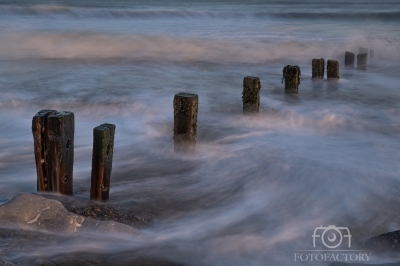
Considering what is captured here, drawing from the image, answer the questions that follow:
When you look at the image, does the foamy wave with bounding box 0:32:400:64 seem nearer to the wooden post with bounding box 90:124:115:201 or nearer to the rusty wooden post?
the wooden post with bounding box 90:124:115:201

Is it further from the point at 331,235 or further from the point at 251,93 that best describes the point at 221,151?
the point at 331,235

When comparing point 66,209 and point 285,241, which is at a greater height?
point 66,209

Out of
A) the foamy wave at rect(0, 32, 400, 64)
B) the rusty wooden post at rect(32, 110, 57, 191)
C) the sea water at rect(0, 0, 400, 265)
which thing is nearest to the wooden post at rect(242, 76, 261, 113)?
the sea water at rect(0, 0, 400, 265)

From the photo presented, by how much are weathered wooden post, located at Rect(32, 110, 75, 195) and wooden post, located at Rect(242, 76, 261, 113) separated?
171 inches

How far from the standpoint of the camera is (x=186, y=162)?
7.68m

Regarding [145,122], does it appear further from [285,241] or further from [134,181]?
[285,241]

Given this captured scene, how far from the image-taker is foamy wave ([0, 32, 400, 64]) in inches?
803

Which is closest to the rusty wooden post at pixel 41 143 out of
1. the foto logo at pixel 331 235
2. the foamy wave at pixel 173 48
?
the foto logo at pixel 331 235

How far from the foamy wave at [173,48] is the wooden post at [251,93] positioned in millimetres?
9829

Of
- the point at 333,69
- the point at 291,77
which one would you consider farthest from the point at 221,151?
the point at 333,69

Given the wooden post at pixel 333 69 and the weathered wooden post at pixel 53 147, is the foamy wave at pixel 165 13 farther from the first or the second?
the weathered wooden post at pixel 53 147

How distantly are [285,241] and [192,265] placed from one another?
1032 mm

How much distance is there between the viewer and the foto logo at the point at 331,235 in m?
5.24

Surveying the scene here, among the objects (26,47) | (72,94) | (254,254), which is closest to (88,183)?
(254,254)
